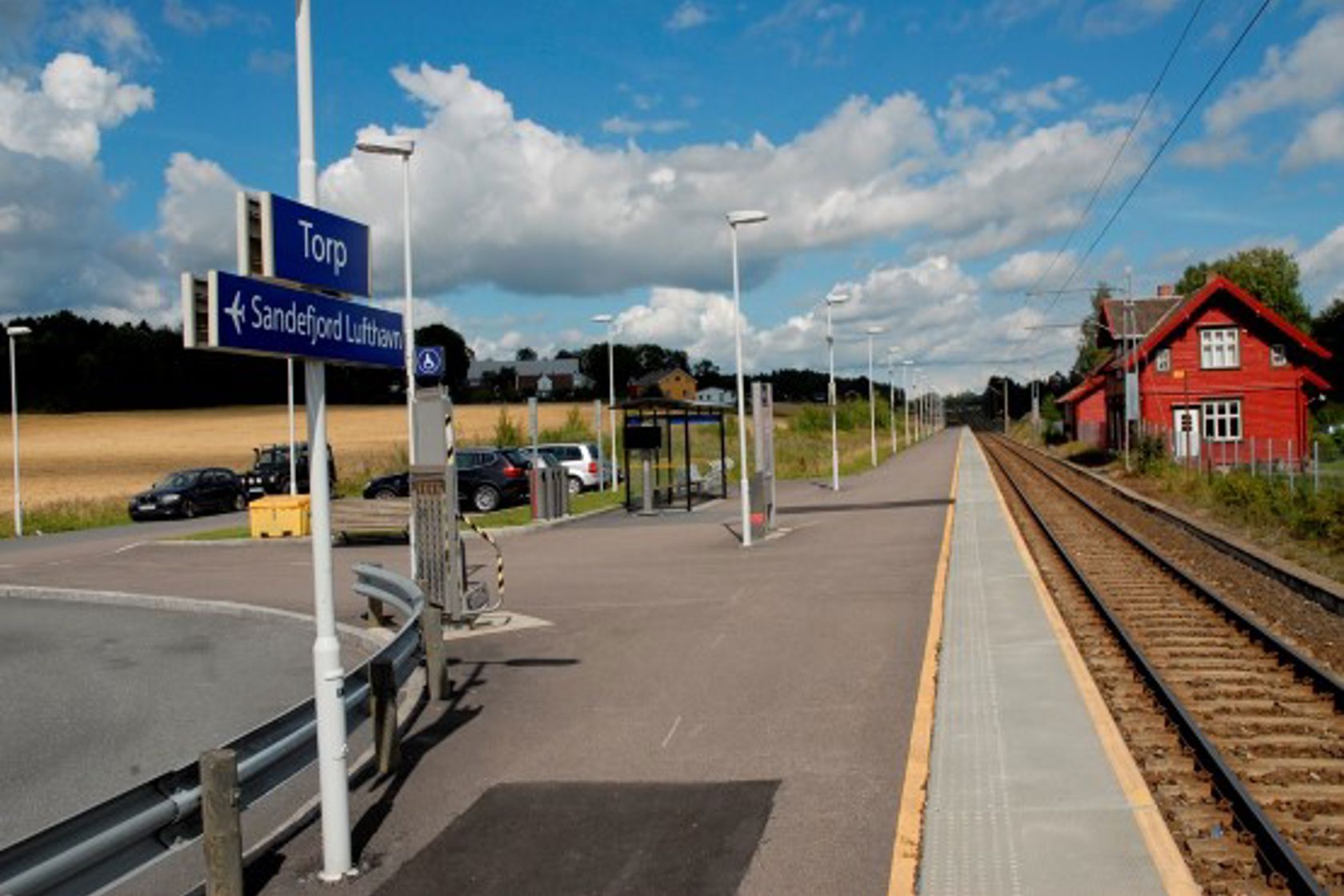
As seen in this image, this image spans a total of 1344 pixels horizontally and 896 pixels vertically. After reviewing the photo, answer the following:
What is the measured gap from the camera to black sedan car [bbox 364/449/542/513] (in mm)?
31625

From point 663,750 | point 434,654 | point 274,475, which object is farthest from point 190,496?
point 663,750

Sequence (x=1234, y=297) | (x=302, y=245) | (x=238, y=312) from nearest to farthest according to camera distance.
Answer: (x=238, y=312), (x=302, y=245), (x=1234, y=297)

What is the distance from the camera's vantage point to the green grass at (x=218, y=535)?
25.8m

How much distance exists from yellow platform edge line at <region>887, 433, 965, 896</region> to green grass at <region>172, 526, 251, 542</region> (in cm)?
1775

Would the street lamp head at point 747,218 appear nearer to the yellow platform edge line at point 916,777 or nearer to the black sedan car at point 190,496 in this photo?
the yellow platform edge line at point 916,777

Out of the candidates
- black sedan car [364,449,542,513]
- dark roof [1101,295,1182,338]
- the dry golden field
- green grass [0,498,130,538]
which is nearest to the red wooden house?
dark roof [1101,295,1182,338]

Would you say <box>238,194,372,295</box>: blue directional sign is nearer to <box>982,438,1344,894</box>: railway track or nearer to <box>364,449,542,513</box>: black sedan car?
<box>982,438,1344,894</box>: railway track

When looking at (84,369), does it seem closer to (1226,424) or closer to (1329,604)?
(1226,424)

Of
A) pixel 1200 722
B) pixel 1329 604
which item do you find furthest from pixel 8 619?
pixel 1329 604

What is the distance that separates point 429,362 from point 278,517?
27.6ft

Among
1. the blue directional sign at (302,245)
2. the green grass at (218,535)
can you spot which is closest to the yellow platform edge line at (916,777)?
the blue directional sign at (302,245)

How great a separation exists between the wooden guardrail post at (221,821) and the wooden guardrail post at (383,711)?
6.86 ft

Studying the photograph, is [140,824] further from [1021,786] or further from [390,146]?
[390,146]

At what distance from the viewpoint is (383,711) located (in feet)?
24.3
